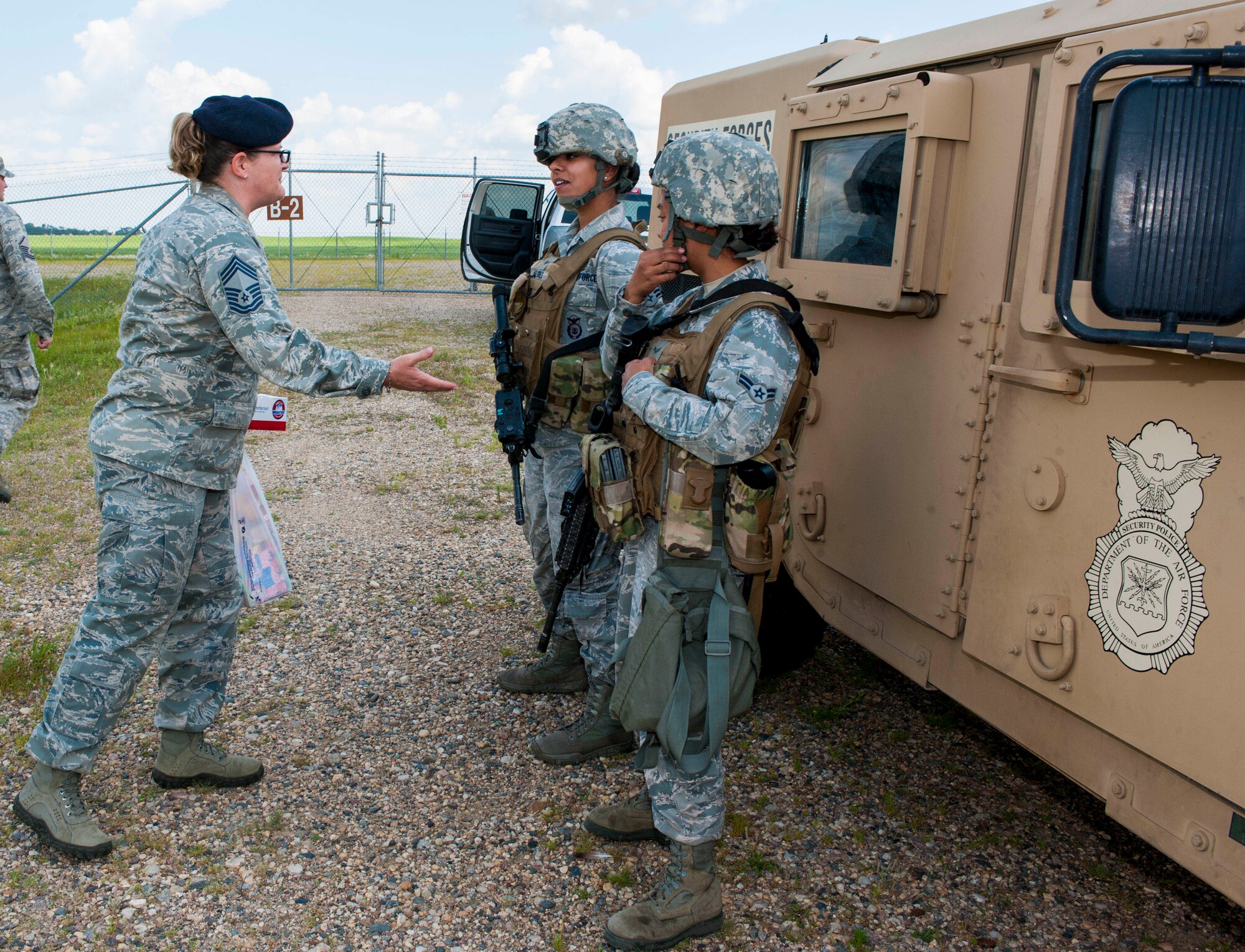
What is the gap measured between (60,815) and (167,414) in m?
1.20

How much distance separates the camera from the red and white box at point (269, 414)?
3521mm

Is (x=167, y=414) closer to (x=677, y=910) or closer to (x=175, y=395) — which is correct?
(x=175, y=395)

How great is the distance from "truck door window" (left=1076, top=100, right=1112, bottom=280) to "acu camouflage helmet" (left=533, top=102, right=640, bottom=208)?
1.57 meters

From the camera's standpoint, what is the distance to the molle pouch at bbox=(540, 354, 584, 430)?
136 inches

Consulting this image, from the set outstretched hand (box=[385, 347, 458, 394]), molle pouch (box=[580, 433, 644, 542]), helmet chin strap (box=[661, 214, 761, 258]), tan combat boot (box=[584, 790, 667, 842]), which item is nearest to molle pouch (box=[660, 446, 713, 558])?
molle pouch (box=[580, 433, 644, 542])

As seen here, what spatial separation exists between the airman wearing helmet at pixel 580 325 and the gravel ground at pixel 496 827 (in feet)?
0.89

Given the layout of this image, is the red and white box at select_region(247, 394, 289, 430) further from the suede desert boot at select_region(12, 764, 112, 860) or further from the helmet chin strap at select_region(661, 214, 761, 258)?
the helmet chin strap at select_region(661, 214, 761, 258)

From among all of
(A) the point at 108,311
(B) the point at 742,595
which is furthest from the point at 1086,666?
(A) the point at 108,311

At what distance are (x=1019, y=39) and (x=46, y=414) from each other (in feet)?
27.4

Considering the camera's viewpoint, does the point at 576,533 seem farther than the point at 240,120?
Yes

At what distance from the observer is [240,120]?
112 inches

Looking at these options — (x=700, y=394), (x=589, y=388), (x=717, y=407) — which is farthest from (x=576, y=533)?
(x=717, y=407)

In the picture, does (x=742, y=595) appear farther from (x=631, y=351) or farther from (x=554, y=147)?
(x=554, y=147)

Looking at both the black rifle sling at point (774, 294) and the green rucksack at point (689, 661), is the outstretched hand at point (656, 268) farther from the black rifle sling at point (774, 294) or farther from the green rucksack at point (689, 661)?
the green rucksack at point (689, 661)
